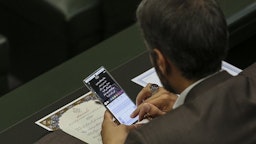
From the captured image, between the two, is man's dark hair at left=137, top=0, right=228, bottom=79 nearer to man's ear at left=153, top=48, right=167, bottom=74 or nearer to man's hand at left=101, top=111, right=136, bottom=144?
man's ear at left=153, top=48, right=167, bottom=74

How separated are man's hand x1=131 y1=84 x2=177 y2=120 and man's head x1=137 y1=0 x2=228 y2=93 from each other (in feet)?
0.87

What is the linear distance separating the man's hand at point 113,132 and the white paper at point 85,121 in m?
0.11

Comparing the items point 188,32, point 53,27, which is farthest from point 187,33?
point 53,27

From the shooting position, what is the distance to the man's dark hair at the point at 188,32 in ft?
4.70

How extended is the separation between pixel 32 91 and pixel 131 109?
0.34m

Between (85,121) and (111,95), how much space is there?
5.1 inches

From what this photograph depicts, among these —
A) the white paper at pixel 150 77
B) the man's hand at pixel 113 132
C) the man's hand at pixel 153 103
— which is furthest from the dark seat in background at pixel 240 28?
the man's hand at pixel 113 132

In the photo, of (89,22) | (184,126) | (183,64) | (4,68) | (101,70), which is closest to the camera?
(184,126)

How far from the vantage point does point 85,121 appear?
185cm

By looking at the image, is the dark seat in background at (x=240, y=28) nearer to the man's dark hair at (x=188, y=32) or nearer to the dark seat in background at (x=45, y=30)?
the dark seat in background at (x=45, y=30)

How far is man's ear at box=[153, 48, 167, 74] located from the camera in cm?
149

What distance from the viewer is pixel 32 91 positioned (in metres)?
2.02

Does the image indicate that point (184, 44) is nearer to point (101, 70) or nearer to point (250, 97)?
point (250, 97)

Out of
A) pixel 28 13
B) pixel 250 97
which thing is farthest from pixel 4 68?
pixel 250 97
